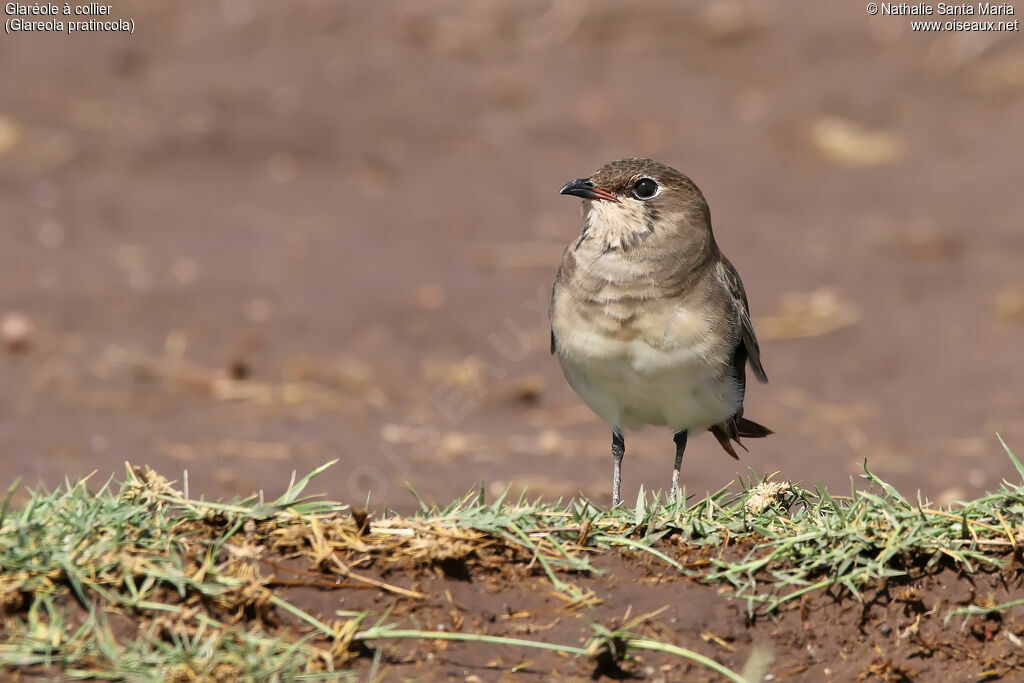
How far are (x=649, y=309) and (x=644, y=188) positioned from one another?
1.91 feet

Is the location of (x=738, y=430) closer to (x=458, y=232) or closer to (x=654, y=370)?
(x=654, y=370)

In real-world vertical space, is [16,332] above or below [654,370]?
below

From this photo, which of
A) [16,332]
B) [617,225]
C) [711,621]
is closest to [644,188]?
[617,225]

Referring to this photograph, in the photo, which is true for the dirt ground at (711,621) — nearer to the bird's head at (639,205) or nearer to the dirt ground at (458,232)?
the bird's head at (639,205)

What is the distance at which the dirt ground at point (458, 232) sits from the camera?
8078 millimetres

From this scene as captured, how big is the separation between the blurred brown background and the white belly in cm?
162

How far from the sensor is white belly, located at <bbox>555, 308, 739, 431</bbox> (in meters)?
5.11

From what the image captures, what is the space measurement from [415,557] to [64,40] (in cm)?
956

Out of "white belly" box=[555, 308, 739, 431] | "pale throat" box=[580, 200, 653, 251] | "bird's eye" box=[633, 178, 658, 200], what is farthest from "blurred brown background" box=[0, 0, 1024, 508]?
"bird's eye" box=[633, 178, 658, 200]

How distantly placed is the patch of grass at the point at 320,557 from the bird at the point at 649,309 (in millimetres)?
1001

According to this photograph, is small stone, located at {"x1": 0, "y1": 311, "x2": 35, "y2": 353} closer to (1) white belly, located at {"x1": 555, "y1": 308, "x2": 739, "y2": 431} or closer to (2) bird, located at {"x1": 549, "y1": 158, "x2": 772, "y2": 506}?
(2) bird, located at {"x1": 549, "y1": 158, "x2": 772, "y2": 506}

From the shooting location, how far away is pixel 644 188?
5441 millimetres

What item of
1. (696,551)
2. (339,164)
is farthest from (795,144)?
(696,551)

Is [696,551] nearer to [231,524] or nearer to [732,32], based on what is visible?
[231,524]
